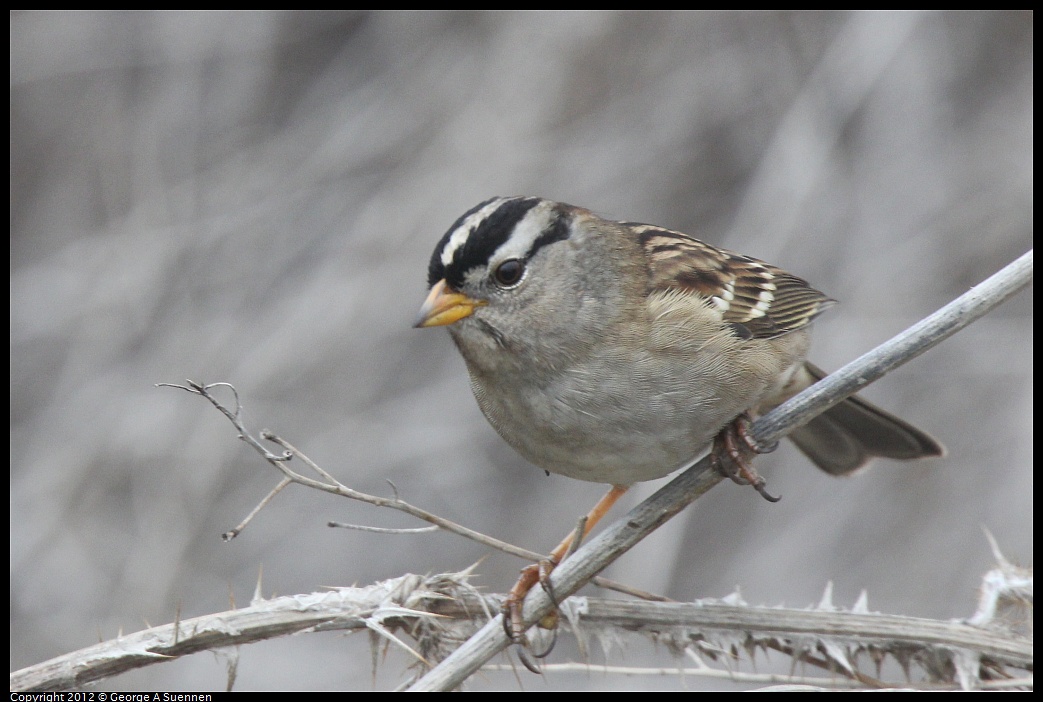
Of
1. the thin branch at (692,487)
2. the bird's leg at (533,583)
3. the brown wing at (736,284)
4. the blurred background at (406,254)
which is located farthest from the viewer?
the blurred background at (406,254)

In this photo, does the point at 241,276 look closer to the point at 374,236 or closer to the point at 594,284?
the point at 374,236

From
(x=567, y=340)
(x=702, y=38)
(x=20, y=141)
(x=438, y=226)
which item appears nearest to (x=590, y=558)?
(x=567, y=340)

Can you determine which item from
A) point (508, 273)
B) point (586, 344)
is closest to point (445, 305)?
point (508, 273)

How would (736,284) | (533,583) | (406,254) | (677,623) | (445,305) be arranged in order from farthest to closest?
(406,254)
(736,284)
(533,583)
(445,305)
(677,623)

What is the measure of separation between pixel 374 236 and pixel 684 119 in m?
1.80

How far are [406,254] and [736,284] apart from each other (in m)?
2.27

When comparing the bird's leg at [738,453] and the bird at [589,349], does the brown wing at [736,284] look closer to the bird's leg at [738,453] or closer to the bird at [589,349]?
the bird at [589,349]

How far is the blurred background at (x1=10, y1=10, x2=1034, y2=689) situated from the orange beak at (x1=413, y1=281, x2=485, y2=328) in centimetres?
227

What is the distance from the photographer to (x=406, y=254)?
507 centimetres

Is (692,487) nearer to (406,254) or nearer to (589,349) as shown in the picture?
(589,349)

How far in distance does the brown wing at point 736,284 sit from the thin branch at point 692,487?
65 cm

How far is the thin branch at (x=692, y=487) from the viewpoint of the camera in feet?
6.99

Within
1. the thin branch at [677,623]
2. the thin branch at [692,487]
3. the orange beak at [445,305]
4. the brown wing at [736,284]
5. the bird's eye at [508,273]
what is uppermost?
the brown wing at [736,284]

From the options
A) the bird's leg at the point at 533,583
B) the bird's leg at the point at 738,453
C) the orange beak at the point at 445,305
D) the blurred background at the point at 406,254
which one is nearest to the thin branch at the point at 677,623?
the bird's leg at the point at 533,583
